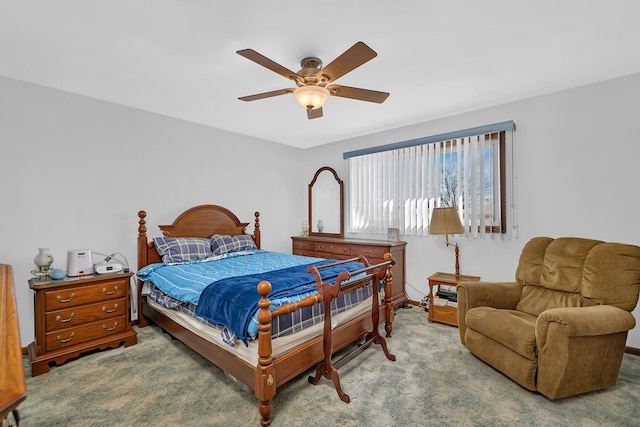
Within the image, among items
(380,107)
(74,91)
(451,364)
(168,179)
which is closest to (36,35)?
(74,91)

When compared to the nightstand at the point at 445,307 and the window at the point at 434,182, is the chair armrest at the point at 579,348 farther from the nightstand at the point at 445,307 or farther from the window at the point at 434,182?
the window at the point at 434,182

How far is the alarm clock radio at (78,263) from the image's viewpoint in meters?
2.80

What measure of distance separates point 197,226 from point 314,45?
287cm

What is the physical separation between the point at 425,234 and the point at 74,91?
449 centimetres

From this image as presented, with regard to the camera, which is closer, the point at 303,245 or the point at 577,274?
the point at 577,274

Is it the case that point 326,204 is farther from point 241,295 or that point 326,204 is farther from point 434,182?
point 241,295

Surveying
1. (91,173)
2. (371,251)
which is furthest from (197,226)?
(371,251)

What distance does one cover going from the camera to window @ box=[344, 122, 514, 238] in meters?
3.47

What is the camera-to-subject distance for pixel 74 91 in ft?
10.2

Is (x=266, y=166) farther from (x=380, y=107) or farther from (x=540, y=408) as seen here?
(x=540, y=408)

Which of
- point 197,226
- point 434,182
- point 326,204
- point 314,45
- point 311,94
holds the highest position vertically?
point 314,45

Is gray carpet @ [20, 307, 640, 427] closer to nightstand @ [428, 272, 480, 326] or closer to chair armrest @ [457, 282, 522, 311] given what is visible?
chair armrest @ [457, 282, 522, 311]

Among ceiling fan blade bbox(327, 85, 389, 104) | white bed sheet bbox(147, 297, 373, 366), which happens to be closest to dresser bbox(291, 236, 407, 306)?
white bed sheet bbox(147, 297, 373, 366)

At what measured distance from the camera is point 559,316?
1990 mm
